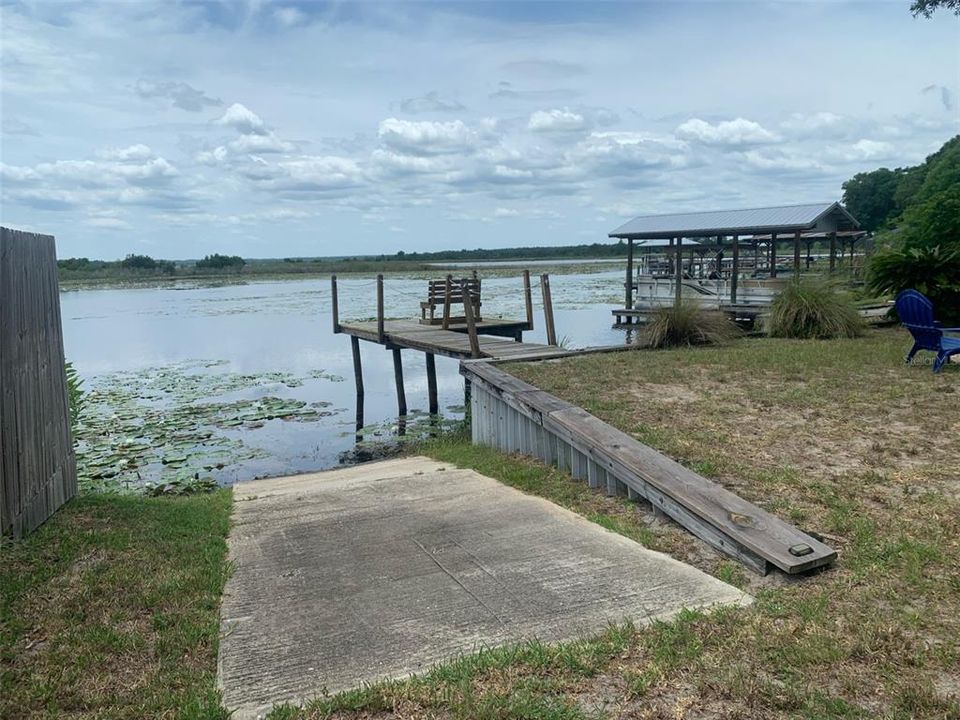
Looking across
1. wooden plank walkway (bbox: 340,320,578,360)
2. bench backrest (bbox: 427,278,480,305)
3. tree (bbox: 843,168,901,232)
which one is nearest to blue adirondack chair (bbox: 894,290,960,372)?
wooden plank walkway (bbox: 340,320,578,360)

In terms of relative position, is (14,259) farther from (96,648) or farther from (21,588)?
(96,648)

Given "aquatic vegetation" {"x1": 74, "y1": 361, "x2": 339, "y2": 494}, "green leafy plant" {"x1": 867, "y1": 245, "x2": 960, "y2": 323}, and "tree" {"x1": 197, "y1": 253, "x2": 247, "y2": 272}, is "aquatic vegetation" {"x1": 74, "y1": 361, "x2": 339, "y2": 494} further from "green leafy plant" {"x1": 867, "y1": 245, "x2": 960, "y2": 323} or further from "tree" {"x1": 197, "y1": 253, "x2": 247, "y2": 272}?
"tree" {"x1": 197, "y1": 253, "x2": 247, "y2": 272}

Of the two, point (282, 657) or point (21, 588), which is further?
point (21, 588)

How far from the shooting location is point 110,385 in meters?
19.5

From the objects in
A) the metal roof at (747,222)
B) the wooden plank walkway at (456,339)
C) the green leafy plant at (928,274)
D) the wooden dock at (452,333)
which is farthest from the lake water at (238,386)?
the green leafy plant at (928,274)

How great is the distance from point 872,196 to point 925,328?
83.8 metres

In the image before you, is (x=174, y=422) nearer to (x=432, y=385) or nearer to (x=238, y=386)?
(x=238, y=386)

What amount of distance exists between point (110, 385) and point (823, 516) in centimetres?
1839

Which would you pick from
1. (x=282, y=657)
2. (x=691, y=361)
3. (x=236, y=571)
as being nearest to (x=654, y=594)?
(x=282, y=657)

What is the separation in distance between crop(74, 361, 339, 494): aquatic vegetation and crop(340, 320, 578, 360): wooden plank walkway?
6.82 feet

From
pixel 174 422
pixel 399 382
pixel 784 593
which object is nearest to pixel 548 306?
pixel 399 382

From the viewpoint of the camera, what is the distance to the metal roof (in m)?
22.4

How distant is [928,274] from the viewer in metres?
14.7

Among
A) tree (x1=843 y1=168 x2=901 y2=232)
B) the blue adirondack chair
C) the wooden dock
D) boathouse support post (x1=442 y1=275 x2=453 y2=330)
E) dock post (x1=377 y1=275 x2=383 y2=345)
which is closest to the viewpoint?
the blue adirondack chair
